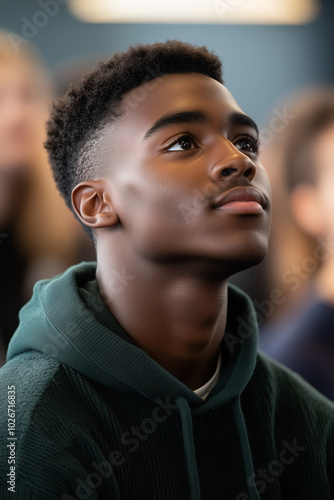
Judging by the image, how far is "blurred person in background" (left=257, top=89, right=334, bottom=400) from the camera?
1593 millimetres

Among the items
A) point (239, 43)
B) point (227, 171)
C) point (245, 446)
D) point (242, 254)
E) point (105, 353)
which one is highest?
point (239, 43)

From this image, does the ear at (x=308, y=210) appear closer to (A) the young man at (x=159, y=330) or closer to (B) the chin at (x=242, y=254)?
(A) the young man at (x=159, y=330)

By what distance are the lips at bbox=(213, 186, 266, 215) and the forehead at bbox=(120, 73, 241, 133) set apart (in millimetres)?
144

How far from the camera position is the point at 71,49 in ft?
5.12

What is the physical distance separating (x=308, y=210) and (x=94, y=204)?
1.00 metres

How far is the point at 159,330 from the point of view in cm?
89

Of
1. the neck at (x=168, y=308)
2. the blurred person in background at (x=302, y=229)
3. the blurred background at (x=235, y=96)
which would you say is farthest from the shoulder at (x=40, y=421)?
the blurred person in background at (x=302, y=229)

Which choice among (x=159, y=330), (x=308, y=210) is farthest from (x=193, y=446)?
(x=308, y=210)

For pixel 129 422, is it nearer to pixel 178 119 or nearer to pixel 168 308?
pixel 168 308

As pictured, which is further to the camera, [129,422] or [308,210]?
[308,210]

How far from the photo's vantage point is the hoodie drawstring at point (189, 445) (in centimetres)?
78

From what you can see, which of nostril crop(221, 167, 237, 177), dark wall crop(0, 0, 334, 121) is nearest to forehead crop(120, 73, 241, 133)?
nostril crop(221, 167, 237, 177)

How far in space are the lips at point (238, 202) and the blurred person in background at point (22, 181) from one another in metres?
0.75

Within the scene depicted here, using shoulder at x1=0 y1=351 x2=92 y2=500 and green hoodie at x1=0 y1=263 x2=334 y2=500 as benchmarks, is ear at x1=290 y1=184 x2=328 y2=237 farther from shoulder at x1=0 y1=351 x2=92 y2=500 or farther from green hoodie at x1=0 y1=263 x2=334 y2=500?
shoulder at x1=0 y1=351 x2=92 y2=500
